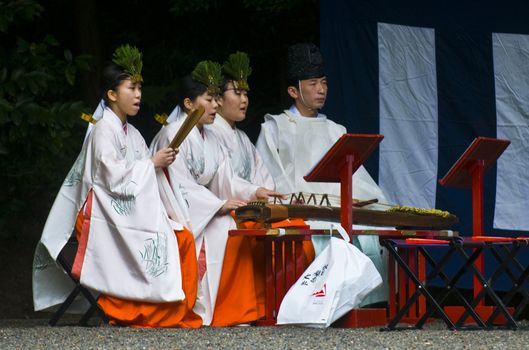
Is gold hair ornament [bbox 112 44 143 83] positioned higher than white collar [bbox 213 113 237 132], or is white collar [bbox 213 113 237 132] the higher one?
gold hair ornament [bbox 112 44 143 83]

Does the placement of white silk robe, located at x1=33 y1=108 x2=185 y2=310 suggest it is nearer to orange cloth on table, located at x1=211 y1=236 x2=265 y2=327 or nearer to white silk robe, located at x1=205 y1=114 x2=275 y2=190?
orange cloth on table, located at x1=211 y1=236 x2=265 y2=327

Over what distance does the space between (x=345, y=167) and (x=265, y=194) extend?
2.79ft

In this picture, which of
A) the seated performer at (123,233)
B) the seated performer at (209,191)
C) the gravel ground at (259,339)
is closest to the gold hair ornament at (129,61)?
the seated performer at (123,233)

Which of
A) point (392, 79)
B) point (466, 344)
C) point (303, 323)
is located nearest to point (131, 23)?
point (392, 79)

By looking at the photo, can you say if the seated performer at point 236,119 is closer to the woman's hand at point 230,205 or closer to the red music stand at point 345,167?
the woman's hand at point 230,205

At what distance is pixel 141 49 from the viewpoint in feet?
34.6

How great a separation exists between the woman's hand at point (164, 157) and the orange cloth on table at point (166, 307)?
404 mm

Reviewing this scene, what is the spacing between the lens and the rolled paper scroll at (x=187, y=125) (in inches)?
268

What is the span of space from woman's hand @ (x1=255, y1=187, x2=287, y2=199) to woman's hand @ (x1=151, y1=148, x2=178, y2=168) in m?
0.69

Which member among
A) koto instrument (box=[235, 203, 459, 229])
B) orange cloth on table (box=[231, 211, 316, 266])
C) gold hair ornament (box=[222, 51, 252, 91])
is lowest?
orange cloth on table (box=[231, 211, 316, 266])

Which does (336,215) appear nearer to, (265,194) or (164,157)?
(265,194)

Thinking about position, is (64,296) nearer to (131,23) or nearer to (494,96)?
(494,96)

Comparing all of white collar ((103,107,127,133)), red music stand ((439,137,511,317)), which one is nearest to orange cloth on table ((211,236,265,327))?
white collar ((103,107,127,133))

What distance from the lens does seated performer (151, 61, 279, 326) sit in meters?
7.43
